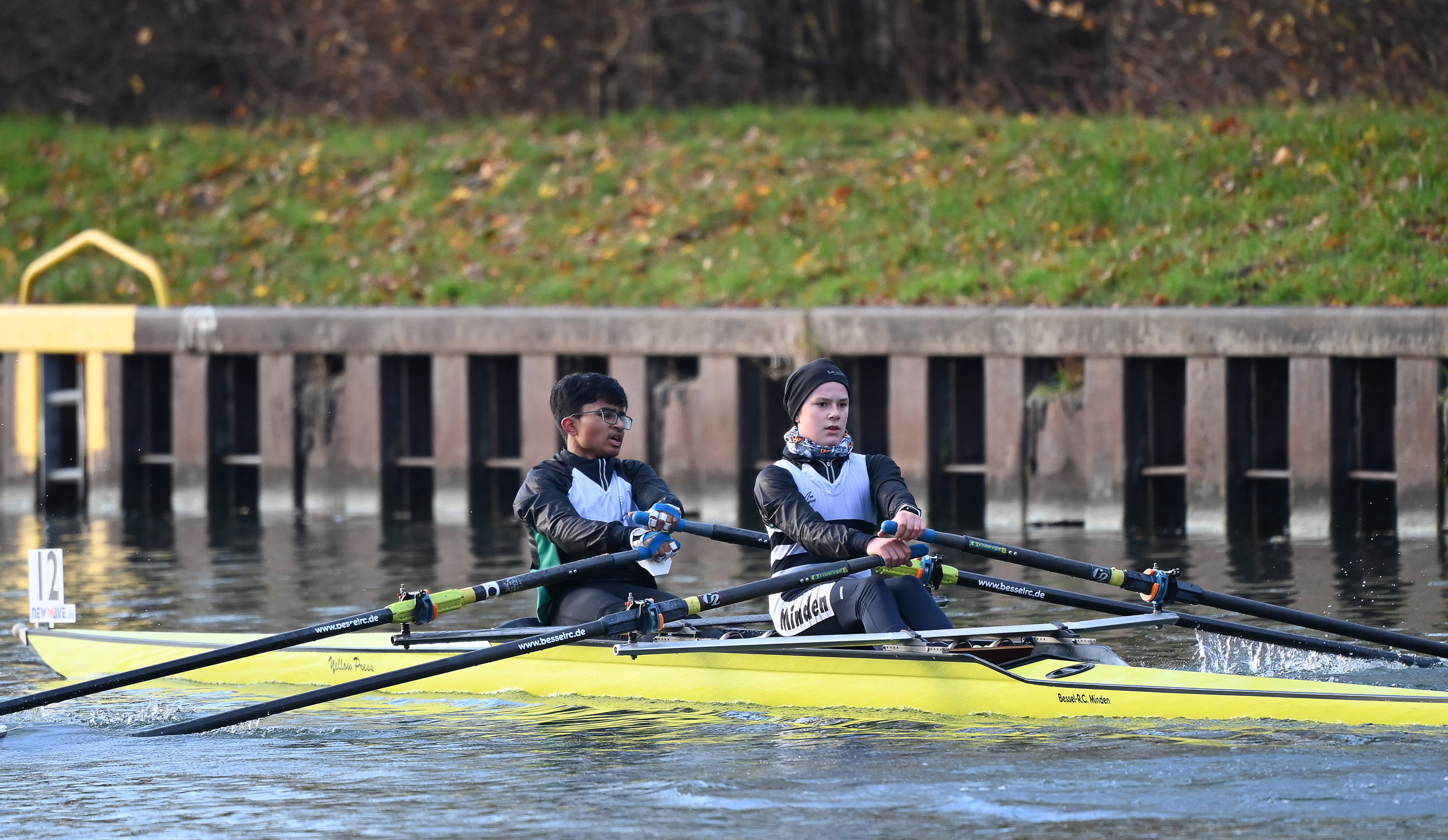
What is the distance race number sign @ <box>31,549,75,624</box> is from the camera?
9.54 meters

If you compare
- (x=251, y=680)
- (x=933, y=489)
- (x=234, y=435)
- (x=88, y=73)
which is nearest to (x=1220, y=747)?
(x=251, y=680)

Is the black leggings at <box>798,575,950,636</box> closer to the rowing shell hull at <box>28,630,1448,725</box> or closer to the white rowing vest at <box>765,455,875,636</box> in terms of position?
the white rowing vest at <box>765,455,875,636</box>

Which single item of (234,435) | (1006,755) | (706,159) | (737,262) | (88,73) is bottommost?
(1006,755)

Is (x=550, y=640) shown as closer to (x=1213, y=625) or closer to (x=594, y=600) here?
(x=594, y=600)

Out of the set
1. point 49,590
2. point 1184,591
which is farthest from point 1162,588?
point 49,590

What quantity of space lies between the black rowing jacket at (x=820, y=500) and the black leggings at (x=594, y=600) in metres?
0.60

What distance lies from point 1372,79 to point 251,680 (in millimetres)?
12256

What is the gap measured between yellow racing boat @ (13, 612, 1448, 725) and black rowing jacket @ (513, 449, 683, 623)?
1.26 ft

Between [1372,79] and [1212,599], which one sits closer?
[1212,599]

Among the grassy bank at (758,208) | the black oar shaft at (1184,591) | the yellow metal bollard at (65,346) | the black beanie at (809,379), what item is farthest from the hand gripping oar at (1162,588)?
the yellow metal bollard at (65,346)

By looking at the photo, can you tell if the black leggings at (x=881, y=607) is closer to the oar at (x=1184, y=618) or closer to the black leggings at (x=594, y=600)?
the oar at (x=1184, y=618)

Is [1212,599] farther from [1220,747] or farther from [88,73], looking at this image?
[88,73]

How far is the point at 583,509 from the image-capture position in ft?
29.1

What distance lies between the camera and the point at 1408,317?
41.1ft
